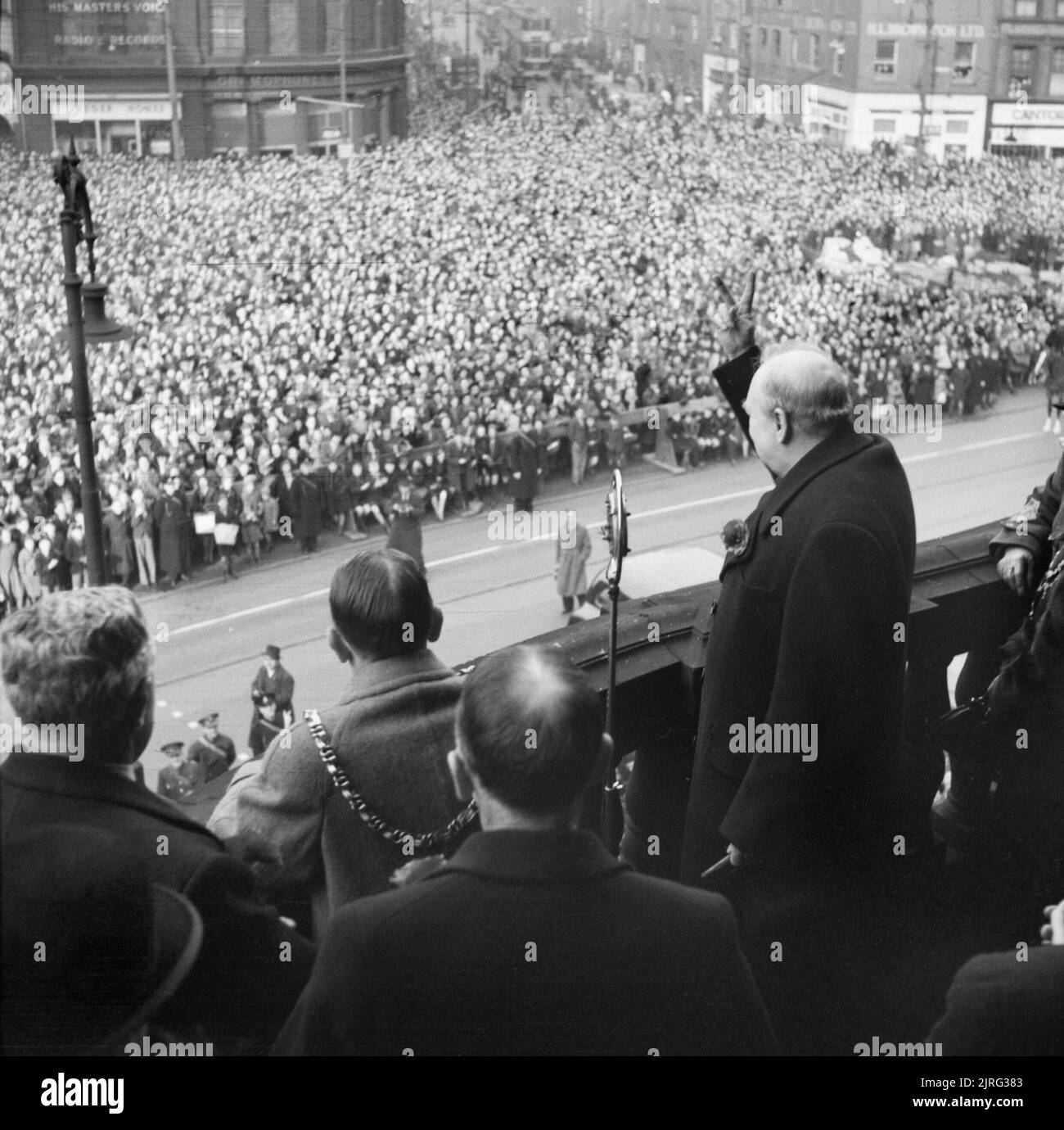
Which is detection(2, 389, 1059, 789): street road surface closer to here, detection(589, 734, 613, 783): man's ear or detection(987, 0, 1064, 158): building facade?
detection(987, 0, 1064, 158): building facade

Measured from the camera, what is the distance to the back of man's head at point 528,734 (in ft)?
4.42

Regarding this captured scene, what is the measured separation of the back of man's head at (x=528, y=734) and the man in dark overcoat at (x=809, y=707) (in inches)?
29.2

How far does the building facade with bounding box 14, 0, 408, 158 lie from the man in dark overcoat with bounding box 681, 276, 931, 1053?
17.9 ft

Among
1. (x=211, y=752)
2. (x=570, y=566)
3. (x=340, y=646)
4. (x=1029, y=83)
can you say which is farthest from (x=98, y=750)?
(x=570, y=566)

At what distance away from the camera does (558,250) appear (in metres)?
15.1

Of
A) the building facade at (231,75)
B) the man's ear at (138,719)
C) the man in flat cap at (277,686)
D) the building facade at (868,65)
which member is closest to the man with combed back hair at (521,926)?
the man's ear at (138,719)

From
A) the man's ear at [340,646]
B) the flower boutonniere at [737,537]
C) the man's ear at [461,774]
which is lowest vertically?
the man's ear at [340,646]

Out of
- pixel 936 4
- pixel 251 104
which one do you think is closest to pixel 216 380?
pixel 251 104

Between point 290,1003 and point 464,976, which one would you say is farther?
point 290,1003

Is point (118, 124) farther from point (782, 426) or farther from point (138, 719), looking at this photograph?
point (138, 719)

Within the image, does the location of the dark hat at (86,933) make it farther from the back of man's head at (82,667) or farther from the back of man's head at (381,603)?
the back of man's head at (381,603)

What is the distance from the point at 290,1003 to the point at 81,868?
316mm

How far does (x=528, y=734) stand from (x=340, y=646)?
59 centimetres
